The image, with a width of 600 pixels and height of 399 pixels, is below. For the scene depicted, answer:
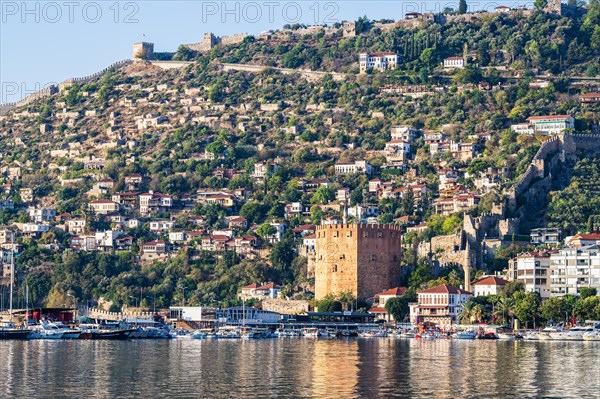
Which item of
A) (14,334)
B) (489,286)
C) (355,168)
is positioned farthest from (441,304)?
(355,168)

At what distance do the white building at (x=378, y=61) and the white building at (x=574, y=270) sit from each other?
1932 inches

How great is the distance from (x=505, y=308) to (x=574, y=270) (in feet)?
18.3

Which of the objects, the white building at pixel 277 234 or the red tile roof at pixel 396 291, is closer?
the red tile roof at pixel 396 291

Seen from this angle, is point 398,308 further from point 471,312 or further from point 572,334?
point 572,334

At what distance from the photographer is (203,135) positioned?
13262 cm

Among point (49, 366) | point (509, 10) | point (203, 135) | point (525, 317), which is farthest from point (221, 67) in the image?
point (49, 366)

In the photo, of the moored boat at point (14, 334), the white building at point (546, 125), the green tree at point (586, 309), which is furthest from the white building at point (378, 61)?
the moored boat at point (14, 334)

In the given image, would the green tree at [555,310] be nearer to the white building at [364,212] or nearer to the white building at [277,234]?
the white building at [364,212]

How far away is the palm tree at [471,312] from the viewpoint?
84.7 meters

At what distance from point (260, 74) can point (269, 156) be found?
19084mm

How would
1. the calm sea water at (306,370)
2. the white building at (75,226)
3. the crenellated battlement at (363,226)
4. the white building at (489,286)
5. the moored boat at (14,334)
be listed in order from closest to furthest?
the calm sea water at (306,370), the moored boat at (14,334), the white building at (489,286), the crenellated battlement at (363,226), the white building at (75,226)

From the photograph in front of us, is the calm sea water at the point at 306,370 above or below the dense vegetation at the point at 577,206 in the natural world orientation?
below

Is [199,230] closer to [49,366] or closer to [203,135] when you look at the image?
[203,135]

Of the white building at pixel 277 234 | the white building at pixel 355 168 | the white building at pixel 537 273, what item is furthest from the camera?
the white building at pixel 355 168
